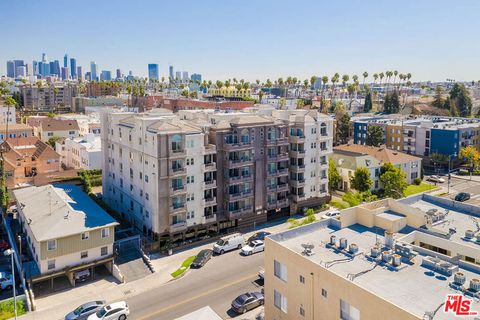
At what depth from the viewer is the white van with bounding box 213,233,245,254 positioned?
54.2 meters

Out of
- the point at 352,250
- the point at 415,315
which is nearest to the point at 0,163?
the point at 352,250

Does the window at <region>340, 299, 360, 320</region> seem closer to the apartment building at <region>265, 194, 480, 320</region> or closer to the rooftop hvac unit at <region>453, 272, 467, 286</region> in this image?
the apartment building at <region>265, 194, 480, 320</region>

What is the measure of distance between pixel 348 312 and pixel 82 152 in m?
76.5

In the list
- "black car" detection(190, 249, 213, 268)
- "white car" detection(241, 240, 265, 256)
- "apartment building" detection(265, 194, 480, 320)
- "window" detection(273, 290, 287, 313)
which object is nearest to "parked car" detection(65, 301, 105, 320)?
"black car" detection(190, 249, 213, 268)

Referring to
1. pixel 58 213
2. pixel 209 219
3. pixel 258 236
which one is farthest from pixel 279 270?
pixel 58 213

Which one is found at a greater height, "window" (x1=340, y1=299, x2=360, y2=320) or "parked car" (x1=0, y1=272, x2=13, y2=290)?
"window" (x1=340, y1=299, x2=360, y2=320)

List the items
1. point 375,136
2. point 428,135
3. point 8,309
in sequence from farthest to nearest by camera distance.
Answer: point 375,136
point 428,135
point 8,309

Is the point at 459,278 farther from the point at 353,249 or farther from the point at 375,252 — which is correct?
the point at 353,249

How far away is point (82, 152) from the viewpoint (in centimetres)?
9019

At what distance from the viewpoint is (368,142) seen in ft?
384

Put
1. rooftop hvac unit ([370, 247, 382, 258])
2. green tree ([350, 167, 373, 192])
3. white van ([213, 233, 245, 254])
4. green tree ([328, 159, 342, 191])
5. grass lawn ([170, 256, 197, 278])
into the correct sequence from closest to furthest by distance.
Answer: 1. rooftop hvac unit ([370, 247, 382, 258])
2. grass lawn ([170, 256, 197, 278])
3. white van ([213, 233, 245, 254])
4. green tree ([350, 167, 373, 192])
5. green tree ([328, 159, 342, 191])

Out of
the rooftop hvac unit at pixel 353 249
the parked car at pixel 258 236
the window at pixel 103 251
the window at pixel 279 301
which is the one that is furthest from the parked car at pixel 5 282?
the rooftop hvac unit at pixel 353 249

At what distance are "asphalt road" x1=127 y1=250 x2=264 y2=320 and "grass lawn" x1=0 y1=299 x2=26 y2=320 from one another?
1023 centimetres

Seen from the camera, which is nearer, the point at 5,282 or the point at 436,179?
the point at 5,282
